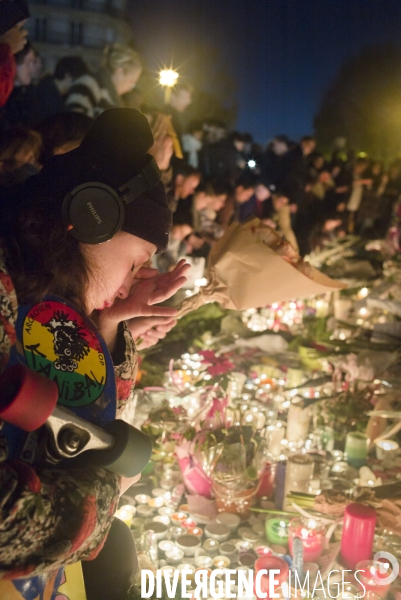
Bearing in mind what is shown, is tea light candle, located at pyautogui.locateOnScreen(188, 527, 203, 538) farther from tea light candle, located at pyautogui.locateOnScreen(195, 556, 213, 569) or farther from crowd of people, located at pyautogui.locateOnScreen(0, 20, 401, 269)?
crowd of people, located at pyautogui.locateOnScreen(0, 20, 401, 269)

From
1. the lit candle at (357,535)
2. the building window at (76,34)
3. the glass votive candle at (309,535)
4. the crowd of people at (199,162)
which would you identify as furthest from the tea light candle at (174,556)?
the building window at (76,34)

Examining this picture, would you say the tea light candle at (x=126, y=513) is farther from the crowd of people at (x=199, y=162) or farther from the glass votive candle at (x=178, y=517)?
the crowd of people at (x=199, y=162)

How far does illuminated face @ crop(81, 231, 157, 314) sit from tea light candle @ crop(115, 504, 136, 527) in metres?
0.92

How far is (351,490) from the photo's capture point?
6.01 ft

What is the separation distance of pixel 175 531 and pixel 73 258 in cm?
114

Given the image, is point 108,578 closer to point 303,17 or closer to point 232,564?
point 232,564

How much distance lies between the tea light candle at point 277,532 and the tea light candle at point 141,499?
1.56 ft

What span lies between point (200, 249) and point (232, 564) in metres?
2.91

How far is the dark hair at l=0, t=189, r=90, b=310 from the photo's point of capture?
0.95 m

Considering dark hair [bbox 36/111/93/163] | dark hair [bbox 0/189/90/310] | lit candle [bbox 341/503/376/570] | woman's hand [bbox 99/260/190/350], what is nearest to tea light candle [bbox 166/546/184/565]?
lit candle [bbox 341/503/376/570]

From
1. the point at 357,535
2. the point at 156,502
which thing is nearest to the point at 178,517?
the point at 156,502

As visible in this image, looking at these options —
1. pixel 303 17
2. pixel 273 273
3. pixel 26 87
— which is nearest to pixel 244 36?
pixel 303 17

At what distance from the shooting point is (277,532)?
5.52 feet

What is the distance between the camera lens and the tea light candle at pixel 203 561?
5.16ft
